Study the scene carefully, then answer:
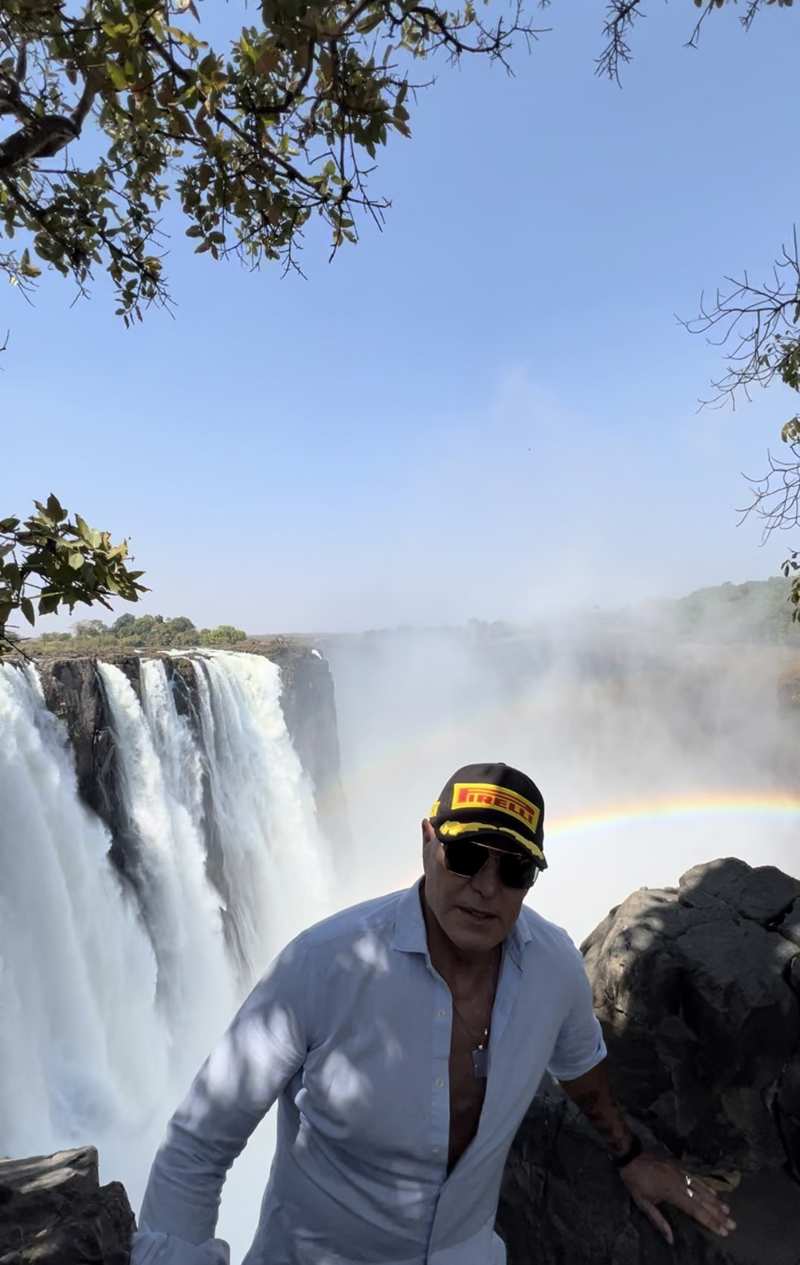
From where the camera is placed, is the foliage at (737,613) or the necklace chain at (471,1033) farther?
the foliage at (737,613)

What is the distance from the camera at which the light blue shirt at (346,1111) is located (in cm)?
142

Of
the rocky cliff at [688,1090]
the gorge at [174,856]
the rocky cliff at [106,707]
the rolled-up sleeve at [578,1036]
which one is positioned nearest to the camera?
the rolled-up sleeve at [578,1036]

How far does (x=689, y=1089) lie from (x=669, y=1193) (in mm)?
742

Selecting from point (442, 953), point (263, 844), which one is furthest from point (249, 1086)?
point (263, 844)

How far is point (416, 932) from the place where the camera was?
4.98 feet

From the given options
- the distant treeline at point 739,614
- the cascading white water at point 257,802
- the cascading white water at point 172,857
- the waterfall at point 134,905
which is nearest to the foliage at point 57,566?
the waterfall at point 134,905

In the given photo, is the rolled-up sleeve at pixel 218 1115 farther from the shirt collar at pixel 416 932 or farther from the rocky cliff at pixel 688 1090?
the rocky cliff at pixel 688 1090

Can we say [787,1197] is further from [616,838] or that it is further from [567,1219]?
[616,838]

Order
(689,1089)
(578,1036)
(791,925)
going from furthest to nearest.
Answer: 1. (791,925)
2. (689,1089)
3. (578,1036)

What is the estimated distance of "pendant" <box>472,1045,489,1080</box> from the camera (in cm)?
154

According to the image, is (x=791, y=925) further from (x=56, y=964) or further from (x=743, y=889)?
(x=56, y=964)

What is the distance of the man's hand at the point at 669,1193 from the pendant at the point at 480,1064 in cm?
93

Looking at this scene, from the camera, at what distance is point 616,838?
36062 mm

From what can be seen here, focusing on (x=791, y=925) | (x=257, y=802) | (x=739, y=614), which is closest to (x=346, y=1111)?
(x=791, y=925)
